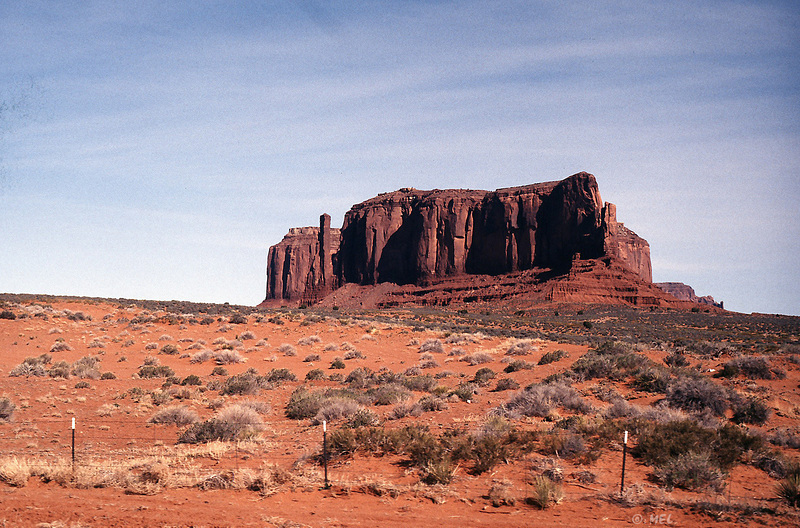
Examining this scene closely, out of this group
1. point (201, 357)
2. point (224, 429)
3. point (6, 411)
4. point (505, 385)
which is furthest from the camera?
point (201, 357)

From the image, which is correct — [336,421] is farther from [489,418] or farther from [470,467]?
[470,467]

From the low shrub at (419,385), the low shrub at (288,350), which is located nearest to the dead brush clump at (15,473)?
the low shrub at (419,385)

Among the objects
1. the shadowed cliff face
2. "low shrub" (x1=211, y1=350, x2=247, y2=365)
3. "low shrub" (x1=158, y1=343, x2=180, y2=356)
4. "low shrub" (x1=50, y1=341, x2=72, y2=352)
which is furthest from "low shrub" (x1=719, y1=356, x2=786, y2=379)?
the shadowed cliff face

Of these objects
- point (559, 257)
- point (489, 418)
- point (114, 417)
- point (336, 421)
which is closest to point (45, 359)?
point (114, 417)

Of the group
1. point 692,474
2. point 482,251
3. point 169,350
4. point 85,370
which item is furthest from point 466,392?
point 482,251

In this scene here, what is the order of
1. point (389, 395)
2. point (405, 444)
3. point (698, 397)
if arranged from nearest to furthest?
point (405, 444)
point (698, 397)
point (389, 395)

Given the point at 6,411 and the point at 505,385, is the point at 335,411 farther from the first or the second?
the point at 6,411

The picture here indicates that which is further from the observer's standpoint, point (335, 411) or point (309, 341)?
point (309, 341)

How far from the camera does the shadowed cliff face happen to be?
104 meters

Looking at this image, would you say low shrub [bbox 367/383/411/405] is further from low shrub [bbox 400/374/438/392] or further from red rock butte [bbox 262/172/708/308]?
red rock butte [bbox 262/172/708/308]

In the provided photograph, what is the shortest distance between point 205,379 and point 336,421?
32.3 ft

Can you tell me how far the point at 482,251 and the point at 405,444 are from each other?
4486 inches

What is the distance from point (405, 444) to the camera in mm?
10320

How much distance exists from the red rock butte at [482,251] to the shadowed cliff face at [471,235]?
249mm
